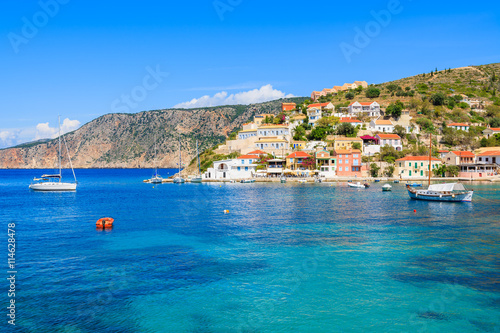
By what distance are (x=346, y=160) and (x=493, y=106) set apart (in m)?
66.7

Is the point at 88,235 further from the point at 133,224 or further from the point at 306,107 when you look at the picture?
the point at 306,107

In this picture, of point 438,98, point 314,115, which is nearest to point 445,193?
point 314,115

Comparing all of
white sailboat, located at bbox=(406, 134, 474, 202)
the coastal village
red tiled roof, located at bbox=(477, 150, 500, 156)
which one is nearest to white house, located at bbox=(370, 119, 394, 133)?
the coastal village

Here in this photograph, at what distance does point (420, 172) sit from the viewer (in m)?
80.2

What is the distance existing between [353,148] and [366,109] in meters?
26.8

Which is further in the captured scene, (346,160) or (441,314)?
(346,160)

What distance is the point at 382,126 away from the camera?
3807 inches

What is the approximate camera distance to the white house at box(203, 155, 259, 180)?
8556 centimetres

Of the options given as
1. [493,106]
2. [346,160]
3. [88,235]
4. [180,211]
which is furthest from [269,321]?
[493,106]

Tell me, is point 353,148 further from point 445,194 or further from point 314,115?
point 445,194

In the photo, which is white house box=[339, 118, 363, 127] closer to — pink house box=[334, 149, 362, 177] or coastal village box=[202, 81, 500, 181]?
coastal village box=[202, 81, 500, 181]

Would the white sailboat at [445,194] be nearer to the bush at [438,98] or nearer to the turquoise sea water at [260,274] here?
the turquoise sea water at [260,274]

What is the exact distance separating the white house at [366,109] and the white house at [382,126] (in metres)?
10.4

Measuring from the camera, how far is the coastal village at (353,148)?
81062 mm
